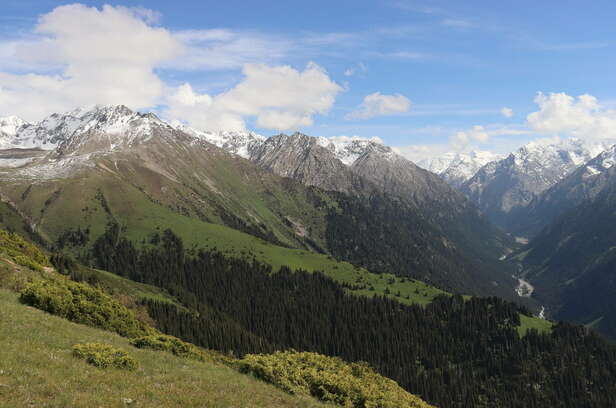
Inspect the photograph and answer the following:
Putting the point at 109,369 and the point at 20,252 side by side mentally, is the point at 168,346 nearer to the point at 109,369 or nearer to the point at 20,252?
the point at 109,369

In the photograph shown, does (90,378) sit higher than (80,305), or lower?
higher

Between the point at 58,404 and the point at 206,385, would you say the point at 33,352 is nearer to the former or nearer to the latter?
the point at 58,404

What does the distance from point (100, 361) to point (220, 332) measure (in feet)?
504

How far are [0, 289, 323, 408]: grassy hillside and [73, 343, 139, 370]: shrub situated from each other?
654 mm

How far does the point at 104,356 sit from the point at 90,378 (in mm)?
3985

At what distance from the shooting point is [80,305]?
158 ft

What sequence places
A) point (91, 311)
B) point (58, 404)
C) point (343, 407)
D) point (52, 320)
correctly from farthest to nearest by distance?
point (91, 311) → point (52, 320) → point (343, 407) → point (58, 404)

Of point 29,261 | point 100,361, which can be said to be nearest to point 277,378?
point 100,361

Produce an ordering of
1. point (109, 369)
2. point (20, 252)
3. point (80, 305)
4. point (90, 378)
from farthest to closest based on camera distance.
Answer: point (20, 252) < point (80, 305) < point (109, 369) < point (90, 378)

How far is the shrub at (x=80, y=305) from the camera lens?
44.9 m

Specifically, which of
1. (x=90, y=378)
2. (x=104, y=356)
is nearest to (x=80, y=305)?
(x=104, y=356)

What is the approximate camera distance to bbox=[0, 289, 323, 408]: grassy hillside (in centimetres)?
2316

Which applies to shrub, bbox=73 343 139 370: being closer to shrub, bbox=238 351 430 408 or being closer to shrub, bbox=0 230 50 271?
shrub, bbox=238 351 430 408

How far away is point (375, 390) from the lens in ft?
136
